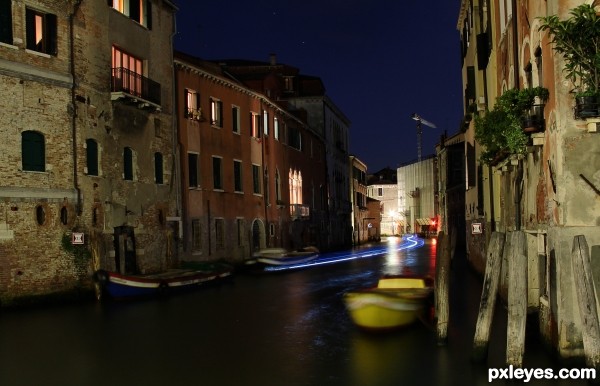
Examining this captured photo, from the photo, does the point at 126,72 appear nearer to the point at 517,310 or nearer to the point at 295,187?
the point at 517,310

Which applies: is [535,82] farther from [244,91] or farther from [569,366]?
[244,91]

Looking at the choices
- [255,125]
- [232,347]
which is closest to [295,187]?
[255,125]

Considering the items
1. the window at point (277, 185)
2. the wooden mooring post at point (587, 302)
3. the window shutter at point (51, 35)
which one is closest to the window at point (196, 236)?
the window shutter at point (51, 35)

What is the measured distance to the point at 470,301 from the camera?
1870 centimetres

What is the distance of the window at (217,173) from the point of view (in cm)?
3020

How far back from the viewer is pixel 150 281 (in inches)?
803

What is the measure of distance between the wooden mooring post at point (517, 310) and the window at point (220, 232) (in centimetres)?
2131

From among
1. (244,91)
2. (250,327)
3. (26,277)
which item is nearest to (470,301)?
(250,327)

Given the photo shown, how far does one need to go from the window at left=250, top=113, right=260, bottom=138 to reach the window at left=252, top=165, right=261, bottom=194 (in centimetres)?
163

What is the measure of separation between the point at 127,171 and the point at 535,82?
49.2 ft

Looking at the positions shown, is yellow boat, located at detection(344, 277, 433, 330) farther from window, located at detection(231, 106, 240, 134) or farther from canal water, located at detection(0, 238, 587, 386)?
window, located at detection(231, 106, 240, 134)

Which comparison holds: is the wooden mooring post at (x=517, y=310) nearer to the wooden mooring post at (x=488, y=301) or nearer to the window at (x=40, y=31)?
the wooden mooring post at (x=488, y=301)

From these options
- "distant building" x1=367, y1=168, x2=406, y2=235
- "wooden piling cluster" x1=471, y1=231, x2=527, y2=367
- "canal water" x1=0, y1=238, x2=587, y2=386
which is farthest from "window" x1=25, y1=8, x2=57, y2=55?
"distant building" x1=367, y1=168, x2=406, y2=235

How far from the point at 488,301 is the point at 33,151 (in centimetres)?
1346
